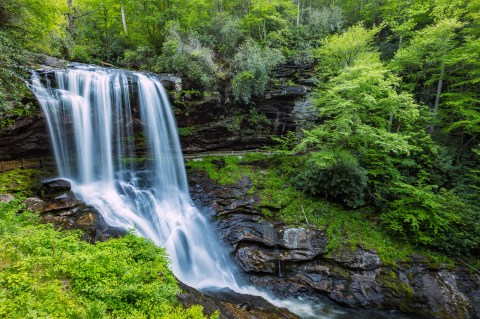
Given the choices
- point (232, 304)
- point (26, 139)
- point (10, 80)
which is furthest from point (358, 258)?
point (10, 80)

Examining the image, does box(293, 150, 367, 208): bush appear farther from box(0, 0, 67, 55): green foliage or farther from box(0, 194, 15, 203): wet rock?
box(0, 0, 67, 55): green foliage

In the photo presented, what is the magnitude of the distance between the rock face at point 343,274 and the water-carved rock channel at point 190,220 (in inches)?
1.4

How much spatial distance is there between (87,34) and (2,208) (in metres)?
17.8

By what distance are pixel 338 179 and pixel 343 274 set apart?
13.5 feet

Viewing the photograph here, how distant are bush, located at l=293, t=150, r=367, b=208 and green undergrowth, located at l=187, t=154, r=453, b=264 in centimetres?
44

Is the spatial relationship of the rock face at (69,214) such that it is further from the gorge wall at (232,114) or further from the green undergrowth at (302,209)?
the green undergrowth at (302,209)

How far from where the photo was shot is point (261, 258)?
9.70 m

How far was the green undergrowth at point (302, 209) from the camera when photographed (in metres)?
10.0

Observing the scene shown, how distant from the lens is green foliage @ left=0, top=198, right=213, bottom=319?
3322mm

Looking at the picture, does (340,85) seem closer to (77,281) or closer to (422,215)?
(422,215)

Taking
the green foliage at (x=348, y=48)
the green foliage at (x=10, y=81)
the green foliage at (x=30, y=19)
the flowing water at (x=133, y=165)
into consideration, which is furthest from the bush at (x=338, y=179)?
the green foliage at (x=30, y=19)

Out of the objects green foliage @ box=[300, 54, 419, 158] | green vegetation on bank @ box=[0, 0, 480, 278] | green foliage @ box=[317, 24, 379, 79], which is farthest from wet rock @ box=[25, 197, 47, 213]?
green foliage @ box=[317, 24, 379, 79]

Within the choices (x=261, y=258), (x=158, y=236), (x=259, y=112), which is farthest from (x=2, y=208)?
(x=259, y=112)

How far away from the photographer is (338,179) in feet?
37.1
